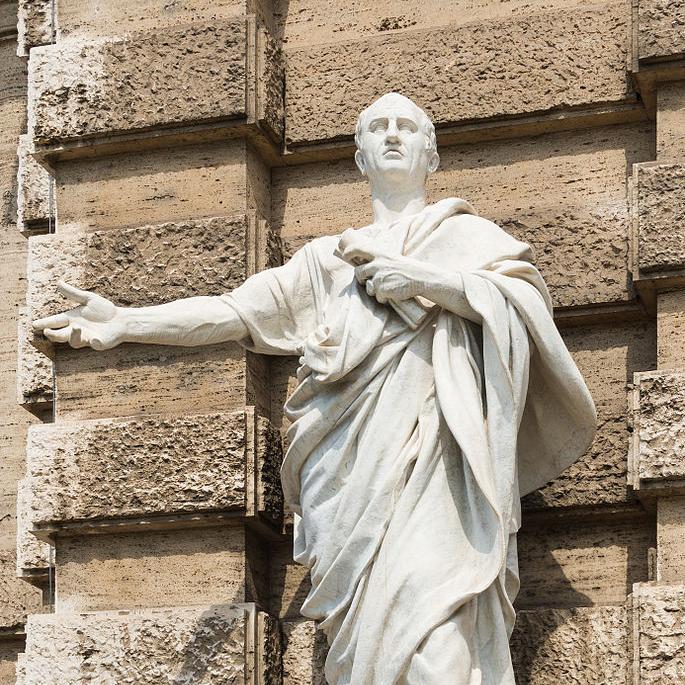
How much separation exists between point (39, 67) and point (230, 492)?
5.98 feet

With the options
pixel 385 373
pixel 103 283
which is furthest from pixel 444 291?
pixel 103 283

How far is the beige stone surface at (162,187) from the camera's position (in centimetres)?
838

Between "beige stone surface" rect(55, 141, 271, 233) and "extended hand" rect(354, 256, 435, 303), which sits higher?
"beige stone surface" rect(55, 141, 271, 233)

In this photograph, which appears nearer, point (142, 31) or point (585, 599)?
point (585, 599)

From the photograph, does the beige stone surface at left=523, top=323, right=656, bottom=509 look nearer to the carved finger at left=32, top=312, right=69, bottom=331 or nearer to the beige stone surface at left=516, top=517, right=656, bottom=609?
the beige stone surface at left=516, top=517, right=656, bottom=609

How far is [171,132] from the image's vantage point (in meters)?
8.41

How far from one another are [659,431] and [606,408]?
0.38m

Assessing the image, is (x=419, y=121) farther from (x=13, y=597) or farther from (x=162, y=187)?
(x=13, y=597)

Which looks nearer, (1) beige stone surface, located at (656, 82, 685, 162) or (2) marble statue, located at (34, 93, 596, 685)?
(2) marble statue, located at (34, 93, 596, 685)

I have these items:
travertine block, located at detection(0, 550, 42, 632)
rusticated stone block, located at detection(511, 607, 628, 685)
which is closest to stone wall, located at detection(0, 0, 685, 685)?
rusticated stone block, located at detection(511, 607, 628, 685)

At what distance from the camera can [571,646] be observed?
7.65 metres

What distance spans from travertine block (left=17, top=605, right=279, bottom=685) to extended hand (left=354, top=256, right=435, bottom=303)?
124 centimetres

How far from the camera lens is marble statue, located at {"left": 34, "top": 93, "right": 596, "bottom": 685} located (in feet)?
22.9

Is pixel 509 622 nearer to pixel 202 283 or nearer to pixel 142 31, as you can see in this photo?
pixel 202 283
